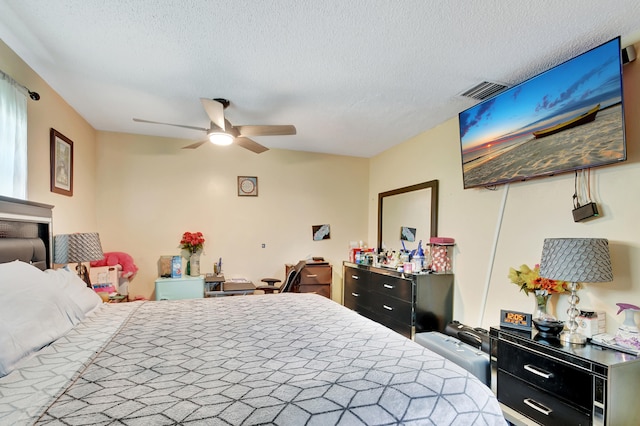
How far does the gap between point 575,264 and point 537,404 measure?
904 mm

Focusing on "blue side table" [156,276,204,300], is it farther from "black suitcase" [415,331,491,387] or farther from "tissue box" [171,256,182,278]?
"black suitcase" [415,331,491,387]

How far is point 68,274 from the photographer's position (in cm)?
214

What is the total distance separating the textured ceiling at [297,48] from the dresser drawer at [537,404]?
2.22m

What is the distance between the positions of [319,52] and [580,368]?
250 cm

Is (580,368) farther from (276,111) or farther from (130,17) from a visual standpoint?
(130,17)

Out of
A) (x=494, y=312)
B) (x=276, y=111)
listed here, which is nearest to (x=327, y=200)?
(x=276, y=111)

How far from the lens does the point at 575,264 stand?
5.79ft

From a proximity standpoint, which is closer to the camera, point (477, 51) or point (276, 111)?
point (477, 51)

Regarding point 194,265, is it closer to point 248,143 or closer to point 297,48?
point 248,143

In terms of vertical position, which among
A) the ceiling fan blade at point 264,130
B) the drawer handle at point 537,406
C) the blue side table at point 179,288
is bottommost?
the drawer handle at point 537,406

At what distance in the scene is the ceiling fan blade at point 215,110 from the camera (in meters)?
2.41

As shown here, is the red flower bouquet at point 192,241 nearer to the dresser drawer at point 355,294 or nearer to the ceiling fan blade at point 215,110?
the ceiling fan blade at point 215,110

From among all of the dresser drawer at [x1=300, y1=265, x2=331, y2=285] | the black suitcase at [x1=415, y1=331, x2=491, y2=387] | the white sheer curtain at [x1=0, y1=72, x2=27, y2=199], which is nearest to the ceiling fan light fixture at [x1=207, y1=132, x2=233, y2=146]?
the white sheer curtain at [x1=0, y1=72, x2=27, y2=199]

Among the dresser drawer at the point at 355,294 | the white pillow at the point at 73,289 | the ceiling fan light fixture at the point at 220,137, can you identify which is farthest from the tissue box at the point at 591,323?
the white pillow at the point at 73,289
